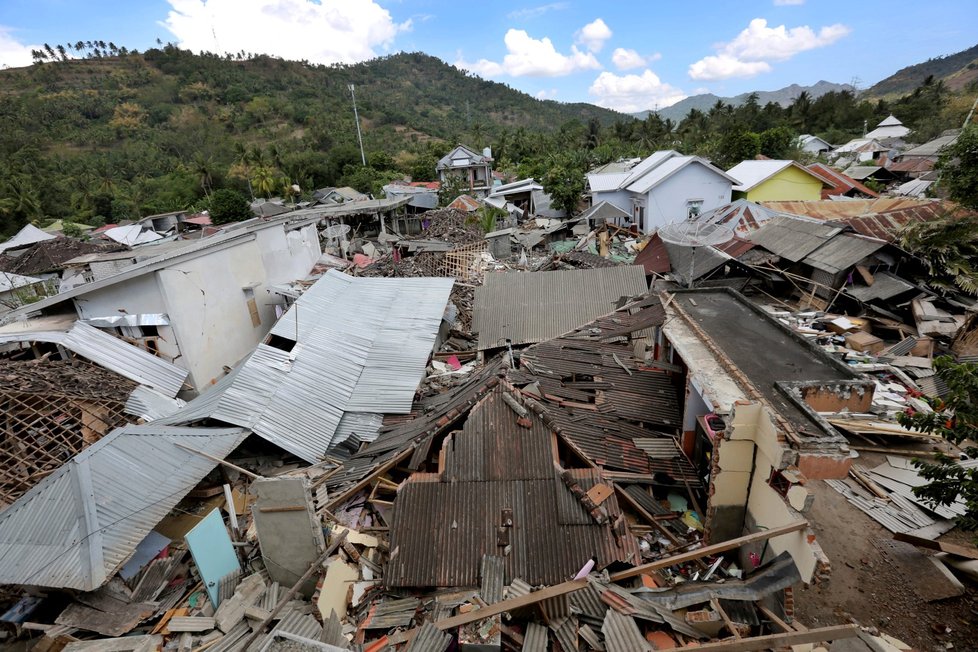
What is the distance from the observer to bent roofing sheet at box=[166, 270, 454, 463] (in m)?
9.53

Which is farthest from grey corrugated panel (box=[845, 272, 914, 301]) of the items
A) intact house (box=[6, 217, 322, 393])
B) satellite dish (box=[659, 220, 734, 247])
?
intact house (box=[6, 217, 322, 393])

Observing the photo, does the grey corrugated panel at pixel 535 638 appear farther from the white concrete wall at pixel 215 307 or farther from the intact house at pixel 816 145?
the intact house at pixel 816 145

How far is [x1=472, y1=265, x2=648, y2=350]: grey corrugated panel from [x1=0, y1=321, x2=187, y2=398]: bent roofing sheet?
862 centimetres

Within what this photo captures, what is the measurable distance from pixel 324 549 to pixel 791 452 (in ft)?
Answer: 21.2

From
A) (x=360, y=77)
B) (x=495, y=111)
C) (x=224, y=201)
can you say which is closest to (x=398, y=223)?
(x=224, y=201)

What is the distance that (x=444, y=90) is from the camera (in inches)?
5576

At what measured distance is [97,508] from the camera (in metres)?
6.77

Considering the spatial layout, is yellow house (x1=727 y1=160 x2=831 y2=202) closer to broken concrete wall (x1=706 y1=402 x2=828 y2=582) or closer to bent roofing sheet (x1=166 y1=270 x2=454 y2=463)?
bent roofing sheet (x1=166 y1=270 x2=454 y2=463)

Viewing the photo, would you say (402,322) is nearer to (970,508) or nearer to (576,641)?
(576,641)

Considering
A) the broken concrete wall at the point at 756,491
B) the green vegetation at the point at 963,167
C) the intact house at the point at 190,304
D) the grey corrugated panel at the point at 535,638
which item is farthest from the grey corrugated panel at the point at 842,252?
the intact house at the point at 190,304

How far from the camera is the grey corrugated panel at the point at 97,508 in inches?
242

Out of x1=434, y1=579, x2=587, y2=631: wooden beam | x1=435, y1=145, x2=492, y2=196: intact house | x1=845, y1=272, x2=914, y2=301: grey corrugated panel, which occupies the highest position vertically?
x1=435, y1=145, x2=492, y2=196: intact house

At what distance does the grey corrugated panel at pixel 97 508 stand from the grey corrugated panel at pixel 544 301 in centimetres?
834

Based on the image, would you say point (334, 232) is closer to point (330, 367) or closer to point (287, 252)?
point (287, 252)
